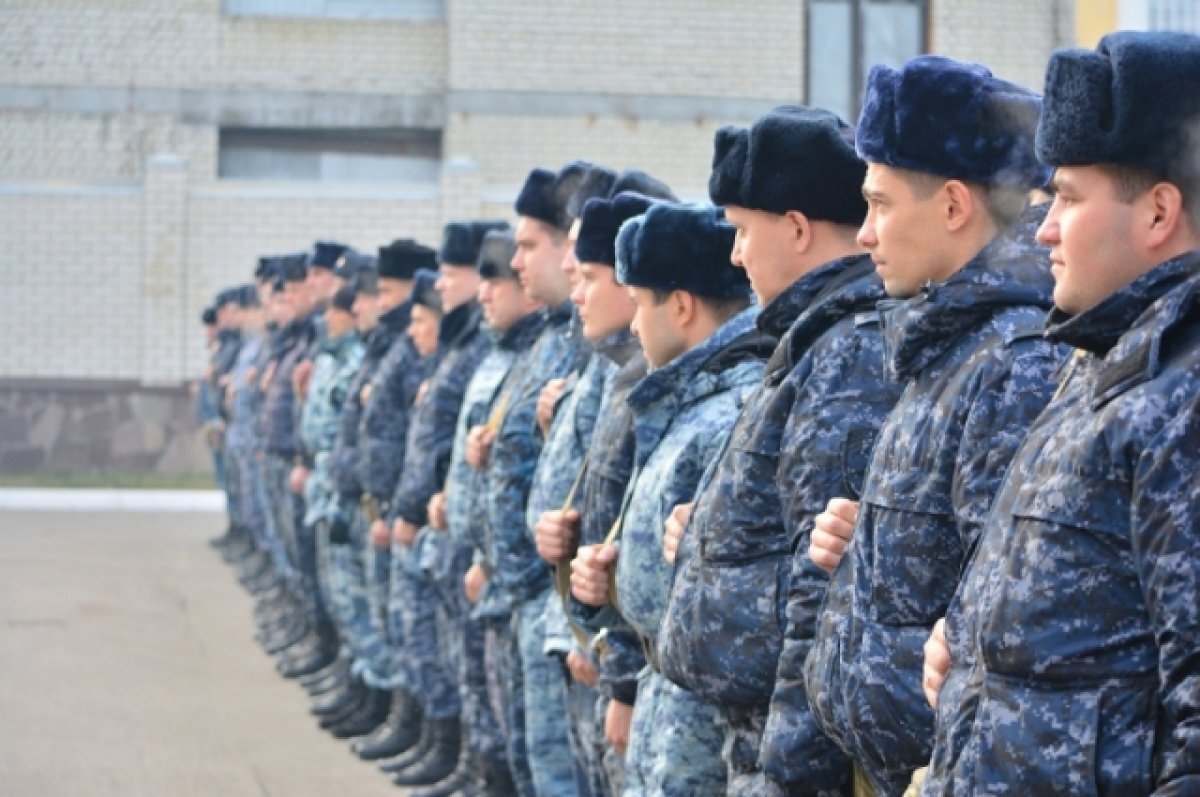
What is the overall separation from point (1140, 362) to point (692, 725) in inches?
87.8

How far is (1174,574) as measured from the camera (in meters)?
2.66

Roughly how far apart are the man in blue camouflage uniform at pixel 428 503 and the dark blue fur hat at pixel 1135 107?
6113 mm

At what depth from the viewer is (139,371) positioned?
1012 inches

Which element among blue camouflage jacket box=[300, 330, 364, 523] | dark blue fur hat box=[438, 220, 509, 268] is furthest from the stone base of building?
dark blue fur hat box=[438, 220, 509, 268]

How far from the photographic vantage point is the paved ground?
9266 mm

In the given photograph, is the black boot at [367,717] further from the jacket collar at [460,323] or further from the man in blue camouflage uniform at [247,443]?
the man in blue camouflage uniform at [247,443]

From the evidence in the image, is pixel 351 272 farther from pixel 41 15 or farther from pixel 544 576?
pixel 41 15

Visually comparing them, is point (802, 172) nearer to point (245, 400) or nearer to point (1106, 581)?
point (1106, 581)

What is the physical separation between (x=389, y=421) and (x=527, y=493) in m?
2.92

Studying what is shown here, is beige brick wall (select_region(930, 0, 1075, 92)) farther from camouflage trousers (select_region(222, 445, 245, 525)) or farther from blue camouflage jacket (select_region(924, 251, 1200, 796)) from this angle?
blue camouflage jacket (select_region(924, 251, 1200, 796))

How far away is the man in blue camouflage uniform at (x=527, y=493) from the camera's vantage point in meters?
7.09

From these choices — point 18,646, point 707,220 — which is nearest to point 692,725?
point 707,220

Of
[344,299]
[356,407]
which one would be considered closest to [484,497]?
[356,407]

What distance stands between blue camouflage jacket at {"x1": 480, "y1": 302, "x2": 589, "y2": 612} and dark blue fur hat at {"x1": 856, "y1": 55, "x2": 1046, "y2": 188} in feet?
11.5
